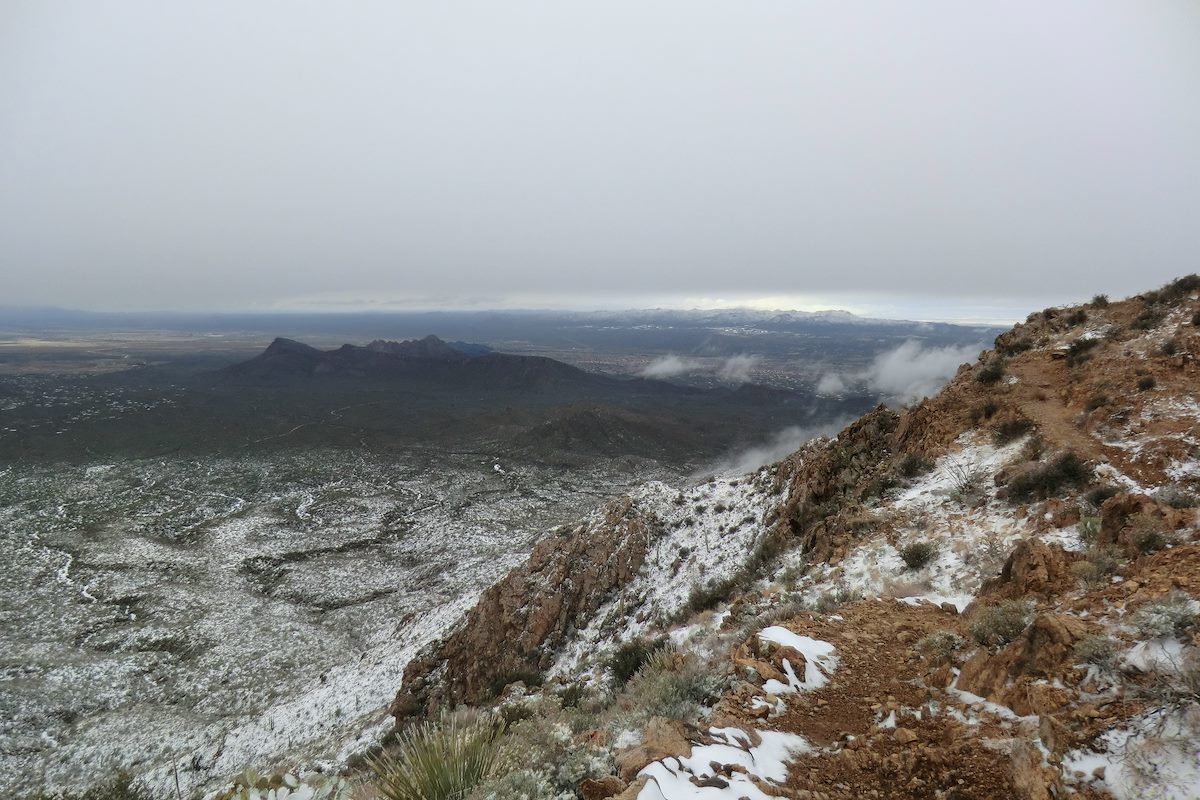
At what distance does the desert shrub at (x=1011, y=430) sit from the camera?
10484mm

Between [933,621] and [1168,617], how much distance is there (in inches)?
98.8

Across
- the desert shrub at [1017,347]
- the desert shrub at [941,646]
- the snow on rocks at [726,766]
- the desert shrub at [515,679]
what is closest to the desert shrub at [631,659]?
the snow on rocks at [726,766]

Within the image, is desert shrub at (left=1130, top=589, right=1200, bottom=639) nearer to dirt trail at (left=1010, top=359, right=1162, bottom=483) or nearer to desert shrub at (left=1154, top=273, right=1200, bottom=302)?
dirt trail at (left=1010, top=359, right=1162, bottom=483)

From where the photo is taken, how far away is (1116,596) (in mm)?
4492

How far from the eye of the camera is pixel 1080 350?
1234cm

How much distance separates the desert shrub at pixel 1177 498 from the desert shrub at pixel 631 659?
6.98 metres

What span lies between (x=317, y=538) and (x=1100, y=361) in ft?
176

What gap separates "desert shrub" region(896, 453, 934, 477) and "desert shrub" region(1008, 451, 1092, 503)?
2.27m

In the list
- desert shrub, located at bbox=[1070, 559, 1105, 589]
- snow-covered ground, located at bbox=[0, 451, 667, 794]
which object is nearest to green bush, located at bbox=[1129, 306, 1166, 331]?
desert shrub, located at bbox=[1070, 559, 1105, 589]

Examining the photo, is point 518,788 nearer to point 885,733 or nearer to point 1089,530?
point 885,733

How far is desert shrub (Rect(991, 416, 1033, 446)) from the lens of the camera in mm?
10484

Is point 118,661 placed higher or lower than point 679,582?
lower

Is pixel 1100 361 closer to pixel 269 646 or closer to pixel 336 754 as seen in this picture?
pixel 336 754

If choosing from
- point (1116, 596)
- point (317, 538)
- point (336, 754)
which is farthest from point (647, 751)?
point (317, 538)
